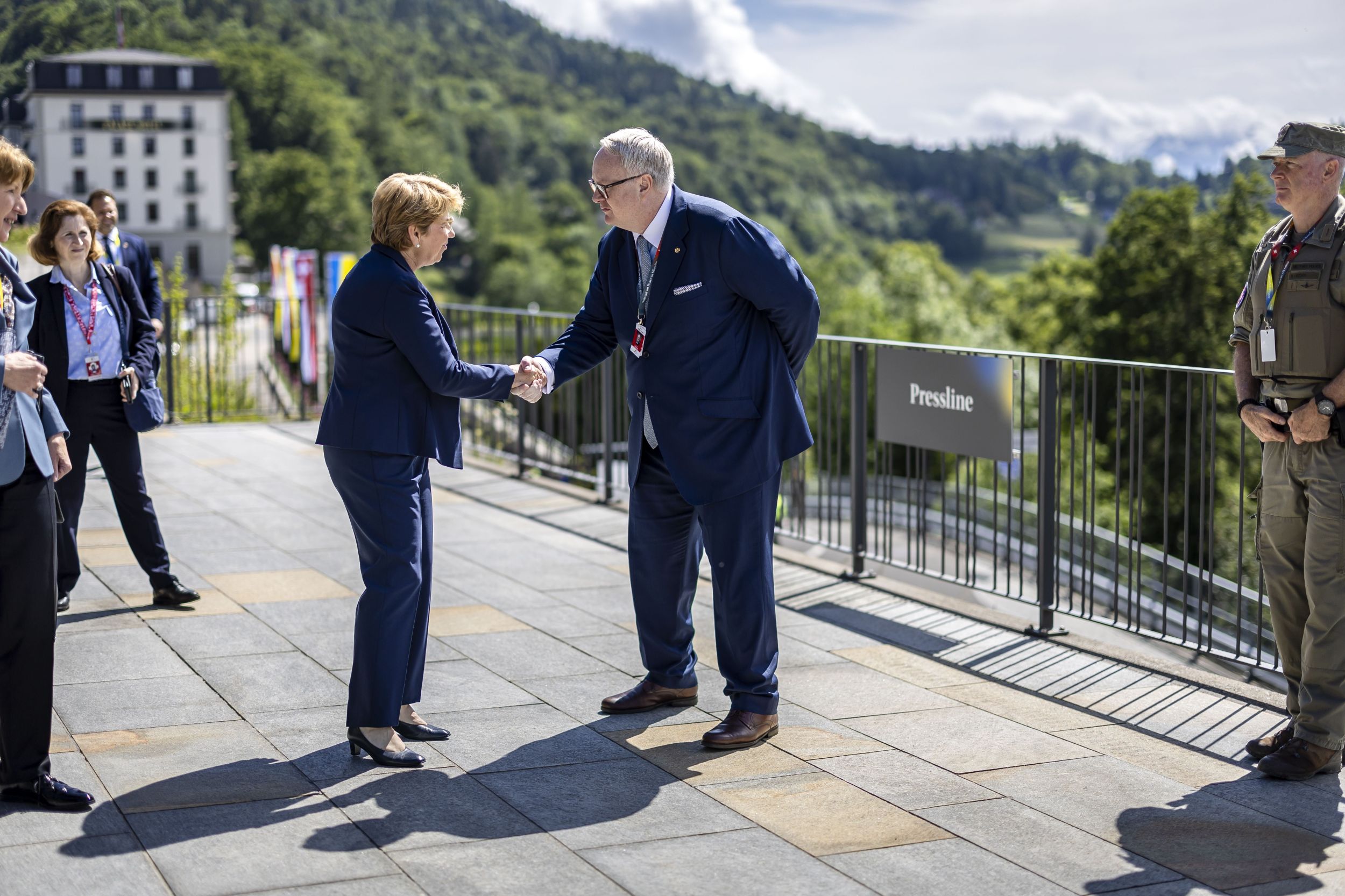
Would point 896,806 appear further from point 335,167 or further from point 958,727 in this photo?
point 335,167

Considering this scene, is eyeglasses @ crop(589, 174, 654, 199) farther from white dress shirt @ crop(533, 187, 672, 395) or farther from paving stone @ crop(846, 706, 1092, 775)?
paving stone @ crop(846, 706, 1092, 775)

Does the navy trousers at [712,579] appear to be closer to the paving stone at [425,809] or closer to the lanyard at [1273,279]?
the paving stone at [425,809]

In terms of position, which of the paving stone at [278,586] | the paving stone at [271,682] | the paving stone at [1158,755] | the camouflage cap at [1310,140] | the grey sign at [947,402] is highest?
the camouflage cap at [1310,140]

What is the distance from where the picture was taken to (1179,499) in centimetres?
2438

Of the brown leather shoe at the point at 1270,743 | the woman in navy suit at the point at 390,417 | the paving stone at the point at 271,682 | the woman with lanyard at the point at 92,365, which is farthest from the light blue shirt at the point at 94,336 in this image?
the brown leather shoe at the point at 1270,743

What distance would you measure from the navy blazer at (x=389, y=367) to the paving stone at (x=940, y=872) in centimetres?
170

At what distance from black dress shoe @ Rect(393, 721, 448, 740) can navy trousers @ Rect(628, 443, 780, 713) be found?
81 cm

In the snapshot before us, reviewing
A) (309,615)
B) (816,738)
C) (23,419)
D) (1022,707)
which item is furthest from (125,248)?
(1022,707)

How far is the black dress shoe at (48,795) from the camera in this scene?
379 centimetres

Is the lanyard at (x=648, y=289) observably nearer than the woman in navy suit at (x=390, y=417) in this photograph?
No

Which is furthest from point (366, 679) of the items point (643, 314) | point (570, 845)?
point (643, 314)

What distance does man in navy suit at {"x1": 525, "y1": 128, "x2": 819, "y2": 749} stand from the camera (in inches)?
178

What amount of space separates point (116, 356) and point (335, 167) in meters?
111

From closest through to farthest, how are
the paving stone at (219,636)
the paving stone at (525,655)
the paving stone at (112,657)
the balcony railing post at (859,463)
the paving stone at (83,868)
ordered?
the paving stone at (83,868) → the paving stone at (112,657) → the paving stone at (525,655) → the paving stone at (219,636) → the balcony railing post at (859,463)
